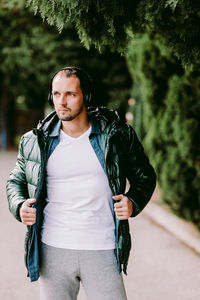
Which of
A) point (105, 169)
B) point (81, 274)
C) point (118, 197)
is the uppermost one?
point (105, 169)

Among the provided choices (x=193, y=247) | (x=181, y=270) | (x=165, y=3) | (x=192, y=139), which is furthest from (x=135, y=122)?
(x=165, y=3)

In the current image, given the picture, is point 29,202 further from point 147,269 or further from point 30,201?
point 147,269

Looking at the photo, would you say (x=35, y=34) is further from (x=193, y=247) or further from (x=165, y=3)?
(x=165, y=3)

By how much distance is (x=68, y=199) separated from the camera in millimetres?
2383

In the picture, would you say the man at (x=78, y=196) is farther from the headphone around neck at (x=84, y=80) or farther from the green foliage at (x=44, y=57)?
the green foliage at (x=44, y=57)

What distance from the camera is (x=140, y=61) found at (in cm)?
748

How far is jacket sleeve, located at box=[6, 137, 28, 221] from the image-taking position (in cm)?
242

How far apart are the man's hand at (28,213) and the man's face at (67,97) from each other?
554mm

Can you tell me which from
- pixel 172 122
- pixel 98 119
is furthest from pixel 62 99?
pixel 172 122

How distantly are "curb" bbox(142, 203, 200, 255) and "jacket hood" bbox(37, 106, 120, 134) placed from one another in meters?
3.59

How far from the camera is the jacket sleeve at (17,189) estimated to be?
2424mm

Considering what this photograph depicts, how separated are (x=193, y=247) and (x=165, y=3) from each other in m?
3.88

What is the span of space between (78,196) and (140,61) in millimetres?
5553

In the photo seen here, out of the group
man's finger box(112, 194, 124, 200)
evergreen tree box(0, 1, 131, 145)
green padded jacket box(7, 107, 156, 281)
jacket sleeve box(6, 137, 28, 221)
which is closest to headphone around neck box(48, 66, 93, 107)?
green padded jacket box(7, 107, 156, 281)
